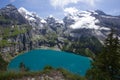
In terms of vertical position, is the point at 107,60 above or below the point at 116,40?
below

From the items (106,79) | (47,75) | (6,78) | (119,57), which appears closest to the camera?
(6,78)

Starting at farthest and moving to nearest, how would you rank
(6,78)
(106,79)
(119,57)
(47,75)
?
(119,57)
(106,79)
(47,75)
(6,78)

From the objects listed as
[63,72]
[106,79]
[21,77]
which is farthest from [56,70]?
[106,79]

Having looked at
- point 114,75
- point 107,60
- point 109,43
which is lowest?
point 114,75

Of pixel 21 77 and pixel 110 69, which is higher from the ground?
pixel 21 77

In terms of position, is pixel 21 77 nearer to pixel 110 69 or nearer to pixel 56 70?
pixel 56 70

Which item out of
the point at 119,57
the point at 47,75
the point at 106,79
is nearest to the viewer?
the point at 47,75

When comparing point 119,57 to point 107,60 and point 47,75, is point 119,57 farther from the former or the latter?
point 47,75

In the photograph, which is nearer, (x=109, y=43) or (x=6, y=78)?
(x=6, y=78)

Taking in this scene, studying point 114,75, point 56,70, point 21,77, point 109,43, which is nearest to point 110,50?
point 109,43
